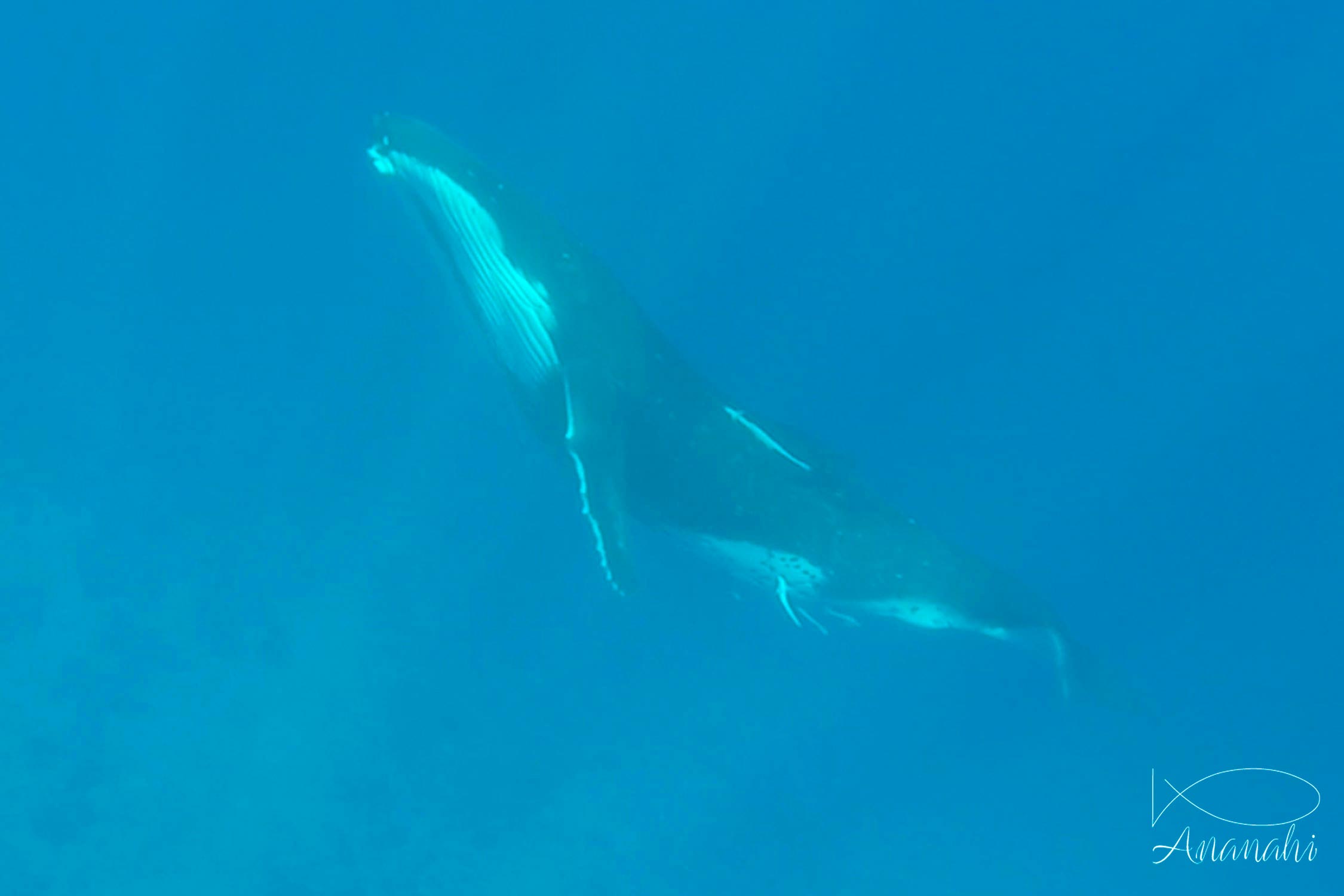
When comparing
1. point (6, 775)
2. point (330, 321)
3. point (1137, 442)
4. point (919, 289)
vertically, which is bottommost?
point (6, 775)

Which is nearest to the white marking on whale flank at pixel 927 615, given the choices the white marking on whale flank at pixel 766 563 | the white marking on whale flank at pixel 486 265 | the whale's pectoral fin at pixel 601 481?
the white marking on whale flank at pixel 766 563

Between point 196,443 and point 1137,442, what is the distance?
46.5 feet

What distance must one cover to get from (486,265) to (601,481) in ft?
7.65

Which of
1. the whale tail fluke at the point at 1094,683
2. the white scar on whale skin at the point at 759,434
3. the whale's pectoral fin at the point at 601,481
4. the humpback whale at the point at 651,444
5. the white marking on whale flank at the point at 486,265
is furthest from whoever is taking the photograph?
the whale tail fluke at the point at 1094,683

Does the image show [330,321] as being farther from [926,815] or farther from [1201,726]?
[1201,726]

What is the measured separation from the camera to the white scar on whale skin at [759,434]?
30.0 ft

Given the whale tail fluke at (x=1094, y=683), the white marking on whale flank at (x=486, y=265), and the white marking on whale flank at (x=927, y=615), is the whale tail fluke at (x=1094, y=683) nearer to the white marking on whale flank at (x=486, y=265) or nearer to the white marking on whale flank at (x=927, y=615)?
the white marking on whale flank at (x=927, y=615)

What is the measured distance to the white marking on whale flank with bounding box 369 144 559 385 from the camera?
28.1 ft

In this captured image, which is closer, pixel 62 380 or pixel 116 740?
pixel 116 740

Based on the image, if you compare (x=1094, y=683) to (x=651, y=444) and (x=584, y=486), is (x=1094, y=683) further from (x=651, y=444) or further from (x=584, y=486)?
(x=584, y=486)

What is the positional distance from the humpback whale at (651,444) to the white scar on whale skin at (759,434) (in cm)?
1

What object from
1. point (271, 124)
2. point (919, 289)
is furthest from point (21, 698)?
point (919, 289)

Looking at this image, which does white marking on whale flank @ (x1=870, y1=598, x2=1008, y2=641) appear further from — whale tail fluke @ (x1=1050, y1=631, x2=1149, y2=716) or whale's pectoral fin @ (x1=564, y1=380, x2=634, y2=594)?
whale's pectoral fin @ (x1=564, y1=380, x2=634, y2=594)

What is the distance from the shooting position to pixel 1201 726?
12547 mm
